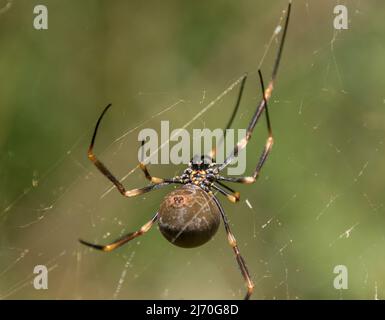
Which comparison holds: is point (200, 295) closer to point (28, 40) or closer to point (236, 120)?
point (236, 120)

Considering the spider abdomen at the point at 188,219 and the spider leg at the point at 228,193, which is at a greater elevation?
the spider leg at the point at 228,193

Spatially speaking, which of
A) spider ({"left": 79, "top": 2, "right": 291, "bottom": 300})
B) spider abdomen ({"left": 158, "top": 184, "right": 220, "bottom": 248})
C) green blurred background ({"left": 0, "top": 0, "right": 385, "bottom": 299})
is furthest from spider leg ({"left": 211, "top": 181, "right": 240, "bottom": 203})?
green blurred background ({"left": 0, "top": 0, "right": 385, "bottom": 299})

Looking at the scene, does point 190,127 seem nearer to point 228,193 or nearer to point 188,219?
point 228,193

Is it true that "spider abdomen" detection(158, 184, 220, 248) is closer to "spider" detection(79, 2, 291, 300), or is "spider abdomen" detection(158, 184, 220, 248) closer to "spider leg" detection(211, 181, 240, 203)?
"spider" detection(79, 2, 291, 300)

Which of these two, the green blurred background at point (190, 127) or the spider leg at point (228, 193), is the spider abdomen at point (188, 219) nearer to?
the spider leg at point (228, 193)

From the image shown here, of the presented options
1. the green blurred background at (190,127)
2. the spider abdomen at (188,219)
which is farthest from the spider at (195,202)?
the green blurred background at (190,127)

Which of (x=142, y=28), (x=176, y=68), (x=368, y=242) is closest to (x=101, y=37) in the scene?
(x=142, y=28)

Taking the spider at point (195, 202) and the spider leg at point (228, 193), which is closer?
the spider at point (195, 202)

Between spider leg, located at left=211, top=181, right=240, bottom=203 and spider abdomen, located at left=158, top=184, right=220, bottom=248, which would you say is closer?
spider abdomen, located at left=158, top=184, right=220, bottom=248
